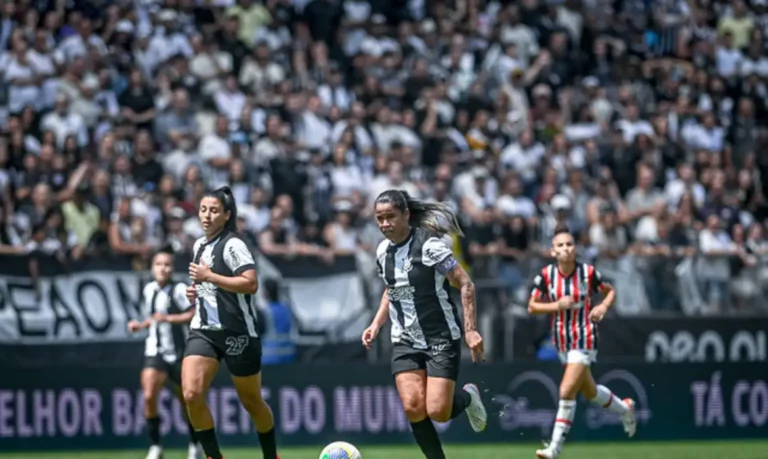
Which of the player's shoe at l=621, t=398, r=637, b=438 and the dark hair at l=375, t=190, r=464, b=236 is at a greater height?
the dark hair at l=375, t=190, r=464, b=236

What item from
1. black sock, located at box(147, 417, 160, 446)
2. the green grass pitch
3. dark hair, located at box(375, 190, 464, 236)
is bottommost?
the green grass pitch

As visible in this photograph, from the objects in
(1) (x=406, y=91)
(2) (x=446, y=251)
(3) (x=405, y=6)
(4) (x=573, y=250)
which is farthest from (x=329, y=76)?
(2) (x=446, y=251)

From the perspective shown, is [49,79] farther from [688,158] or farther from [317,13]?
[688,158]

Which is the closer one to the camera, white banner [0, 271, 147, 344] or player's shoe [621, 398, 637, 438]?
player's shoe [621, 398, 637, 438]

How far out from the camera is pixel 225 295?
38.5 feet

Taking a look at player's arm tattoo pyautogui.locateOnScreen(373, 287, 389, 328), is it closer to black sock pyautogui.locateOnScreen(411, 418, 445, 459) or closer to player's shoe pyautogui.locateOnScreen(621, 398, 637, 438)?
black sock pyautogui.locateOnScreen(411, 418, 445, 459)

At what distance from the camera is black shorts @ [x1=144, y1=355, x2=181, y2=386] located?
1445 centimetres

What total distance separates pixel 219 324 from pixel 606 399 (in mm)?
4606

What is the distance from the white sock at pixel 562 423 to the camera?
1348 cm

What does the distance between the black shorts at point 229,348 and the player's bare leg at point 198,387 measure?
0.07 meters

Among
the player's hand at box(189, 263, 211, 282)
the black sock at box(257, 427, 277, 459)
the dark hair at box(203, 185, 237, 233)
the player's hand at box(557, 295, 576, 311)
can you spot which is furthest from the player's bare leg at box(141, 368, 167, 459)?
the player's hand at box(557, 295, 576, 311)

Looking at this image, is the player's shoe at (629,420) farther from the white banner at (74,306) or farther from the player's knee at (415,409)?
the white banner at (74,306)

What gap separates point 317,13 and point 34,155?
6524mm

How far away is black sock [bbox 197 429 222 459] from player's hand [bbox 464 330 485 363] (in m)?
2.67
